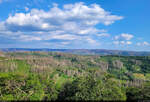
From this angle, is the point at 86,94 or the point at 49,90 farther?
the point at 49,90

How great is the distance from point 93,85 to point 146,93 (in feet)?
49.4

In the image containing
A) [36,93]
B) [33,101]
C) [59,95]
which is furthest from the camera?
[59,95]

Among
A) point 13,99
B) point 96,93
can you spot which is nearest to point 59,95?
point 13,99

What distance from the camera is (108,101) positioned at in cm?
2666

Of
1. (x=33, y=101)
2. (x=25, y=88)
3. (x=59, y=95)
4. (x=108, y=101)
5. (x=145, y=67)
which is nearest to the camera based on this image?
(x=108, y=101)

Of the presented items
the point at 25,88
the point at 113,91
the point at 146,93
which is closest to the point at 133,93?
the point at 146,93

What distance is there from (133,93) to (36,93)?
29526 millimetres

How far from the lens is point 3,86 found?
39688 mm

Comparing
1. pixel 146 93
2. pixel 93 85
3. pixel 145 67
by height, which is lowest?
pixel 145 67

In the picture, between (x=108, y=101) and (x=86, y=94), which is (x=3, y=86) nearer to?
(x=86, y=94)

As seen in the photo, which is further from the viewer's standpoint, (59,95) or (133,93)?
(59,95)

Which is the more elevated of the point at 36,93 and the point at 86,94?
the point at 86,94

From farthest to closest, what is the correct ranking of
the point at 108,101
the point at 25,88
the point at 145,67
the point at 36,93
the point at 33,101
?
the point at 145,67 < the point at 25,88 < the point at 36,93 < the point at 33,101 < the point at 108,101

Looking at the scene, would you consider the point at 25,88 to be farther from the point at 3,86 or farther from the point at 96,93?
the point at 96,93
